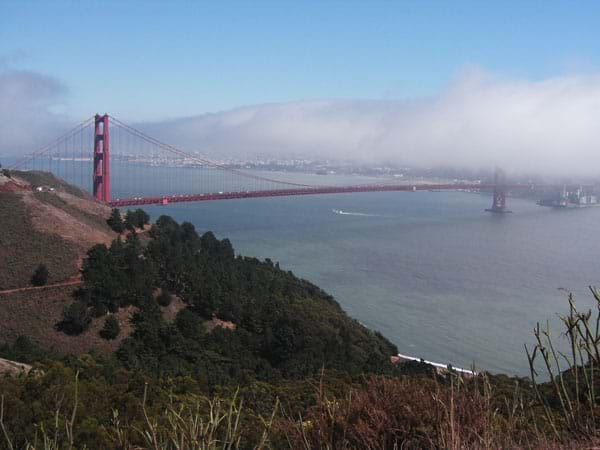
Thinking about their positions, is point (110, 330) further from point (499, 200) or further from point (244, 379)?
point (499, 200)

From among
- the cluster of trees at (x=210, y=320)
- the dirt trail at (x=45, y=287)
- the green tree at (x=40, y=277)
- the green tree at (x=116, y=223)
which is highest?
the green tree at (x=116, y=223)

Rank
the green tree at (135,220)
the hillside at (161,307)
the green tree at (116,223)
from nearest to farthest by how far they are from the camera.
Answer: the hillside at (161,307)
the green tree at (116,223)
the green tree at (135,220)

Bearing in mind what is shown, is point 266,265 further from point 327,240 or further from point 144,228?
point 327,240

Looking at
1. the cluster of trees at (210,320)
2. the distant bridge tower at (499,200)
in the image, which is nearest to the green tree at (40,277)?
the cluster of trees at (210,320)

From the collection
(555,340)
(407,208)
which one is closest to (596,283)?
(555,340)

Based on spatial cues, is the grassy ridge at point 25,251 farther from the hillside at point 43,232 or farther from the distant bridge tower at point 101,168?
the distant bridge tower at point 101,168

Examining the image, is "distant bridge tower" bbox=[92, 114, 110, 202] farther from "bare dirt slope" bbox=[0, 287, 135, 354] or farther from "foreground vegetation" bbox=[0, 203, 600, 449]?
"bare dirt slope" bbox=[0, 287, 135, 354]
